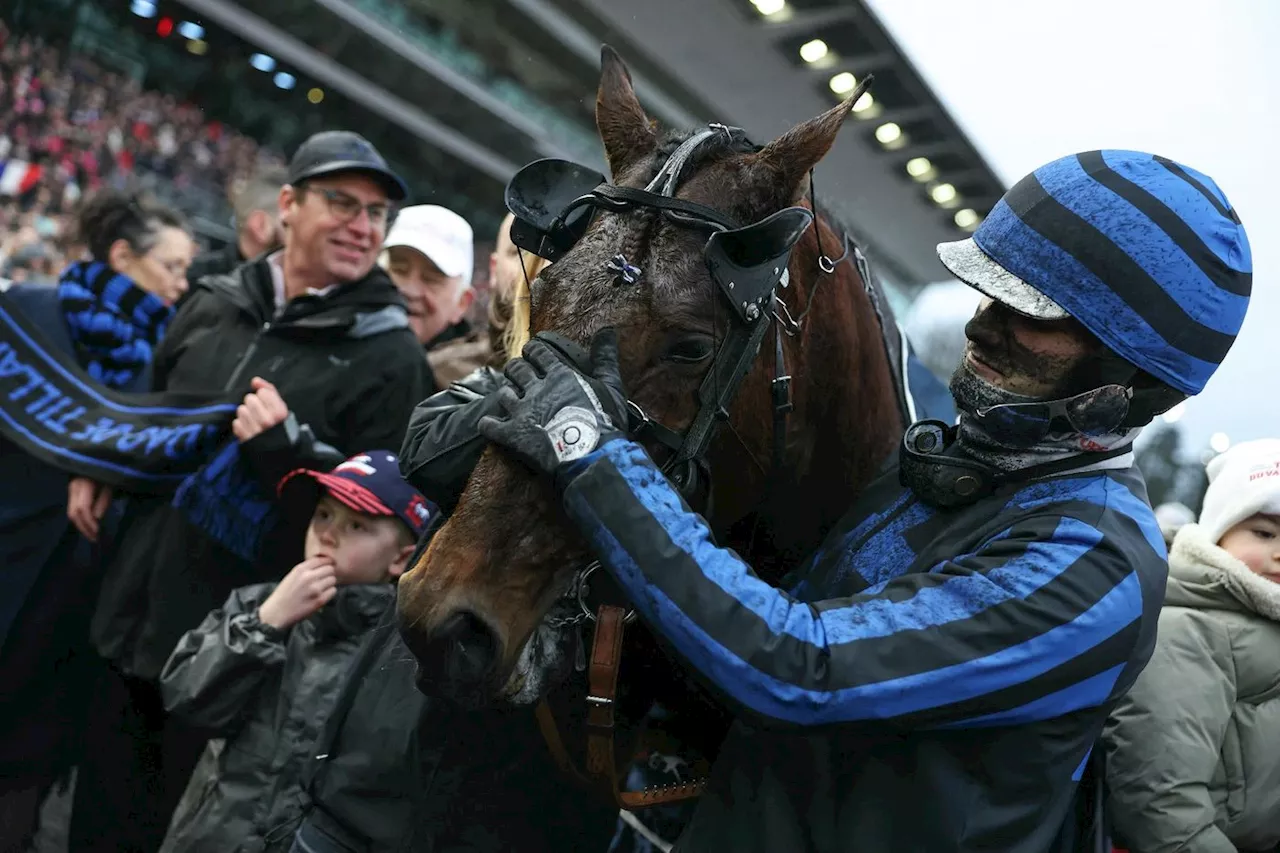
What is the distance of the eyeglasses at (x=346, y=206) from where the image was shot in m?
3.40

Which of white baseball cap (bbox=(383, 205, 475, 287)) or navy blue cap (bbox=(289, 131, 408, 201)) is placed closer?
navy blue cap (bbox=(289, 131, 408, 201))

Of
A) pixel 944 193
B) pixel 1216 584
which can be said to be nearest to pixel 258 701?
pixel 1216 584

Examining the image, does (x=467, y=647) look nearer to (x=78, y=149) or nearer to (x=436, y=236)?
(x=436, y=236)

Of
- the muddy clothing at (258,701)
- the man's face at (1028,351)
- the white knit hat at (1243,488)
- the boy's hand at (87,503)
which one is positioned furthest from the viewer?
the boy's hand at (87,503)

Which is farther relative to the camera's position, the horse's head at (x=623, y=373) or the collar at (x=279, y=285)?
the collar at (x=279, y=285)

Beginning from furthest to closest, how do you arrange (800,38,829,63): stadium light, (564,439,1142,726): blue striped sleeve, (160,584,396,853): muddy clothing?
(800,38,829,63): stadium light, (160,584,396,853): muddy clothing, (564,439,1142,726): blue striped sleeve

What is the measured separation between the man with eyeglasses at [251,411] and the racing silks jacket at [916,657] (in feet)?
6.12

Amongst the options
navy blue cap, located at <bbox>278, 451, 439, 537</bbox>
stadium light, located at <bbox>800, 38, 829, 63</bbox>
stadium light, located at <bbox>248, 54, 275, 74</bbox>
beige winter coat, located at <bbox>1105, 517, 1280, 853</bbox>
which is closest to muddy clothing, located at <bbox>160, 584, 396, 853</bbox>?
navy blue cap, located at <bbox>278, 451, 439, 537</bbox>

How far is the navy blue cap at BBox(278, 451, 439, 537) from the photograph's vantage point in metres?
2.70

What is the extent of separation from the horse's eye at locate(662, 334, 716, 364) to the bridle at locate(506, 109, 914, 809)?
0.02 m

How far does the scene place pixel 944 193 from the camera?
4617mm

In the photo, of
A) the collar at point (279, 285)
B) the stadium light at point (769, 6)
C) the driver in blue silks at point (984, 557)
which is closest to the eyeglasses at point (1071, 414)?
the driver in blue silks at point (984, 557)

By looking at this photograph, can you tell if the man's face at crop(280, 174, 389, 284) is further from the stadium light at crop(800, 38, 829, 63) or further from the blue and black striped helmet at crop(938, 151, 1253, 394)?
the stadium light at crop(800, 38, 829, 63)

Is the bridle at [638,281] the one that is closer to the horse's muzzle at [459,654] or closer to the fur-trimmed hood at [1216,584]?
the horse's muzzle at [459,654]
